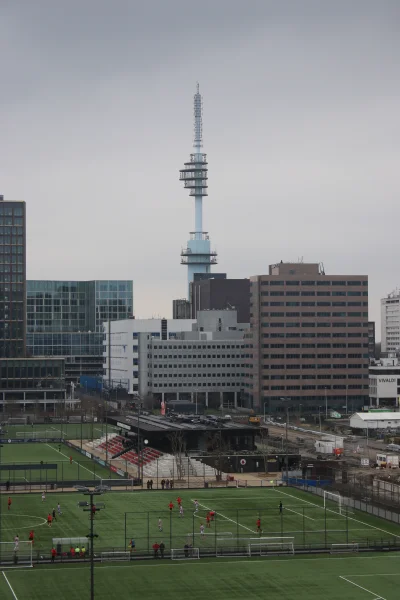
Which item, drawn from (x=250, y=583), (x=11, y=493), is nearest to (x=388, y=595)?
(x=250, y=583)

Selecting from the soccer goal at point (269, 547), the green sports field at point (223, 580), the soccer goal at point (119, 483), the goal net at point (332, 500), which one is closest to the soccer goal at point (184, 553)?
the green sports field at point (223, 580)

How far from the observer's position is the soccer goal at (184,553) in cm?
7662

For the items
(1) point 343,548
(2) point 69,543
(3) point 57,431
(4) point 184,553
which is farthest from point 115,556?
(3) point 57,431

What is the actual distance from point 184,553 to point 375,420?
101m

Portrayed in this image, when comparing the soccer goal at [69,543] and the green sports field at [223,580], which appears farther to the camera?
the soccer goal at [69,543]

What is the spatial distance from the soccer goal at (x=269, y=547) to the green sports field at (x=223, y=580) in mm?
1480

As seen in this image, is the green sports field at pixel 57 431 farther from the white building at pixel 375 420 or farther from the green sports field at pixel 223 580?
the green sports field at pixel 223 580

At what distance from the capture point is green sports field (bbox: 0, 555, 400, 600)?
65812 millimetres

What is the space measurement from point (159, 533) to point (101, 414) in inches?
4483

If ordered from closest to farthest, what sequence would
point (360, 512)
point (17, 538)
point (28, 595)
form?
point (28, 595) → point (17, 538) → point (360, 512)

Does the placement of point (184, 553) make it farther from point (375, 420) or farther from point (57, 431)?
point (57, 431)

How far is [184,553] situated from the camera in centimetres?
7712

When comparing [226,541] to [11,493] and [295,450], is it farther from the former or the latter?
[295,450]

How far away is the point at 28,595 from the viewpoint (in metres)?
65.3
